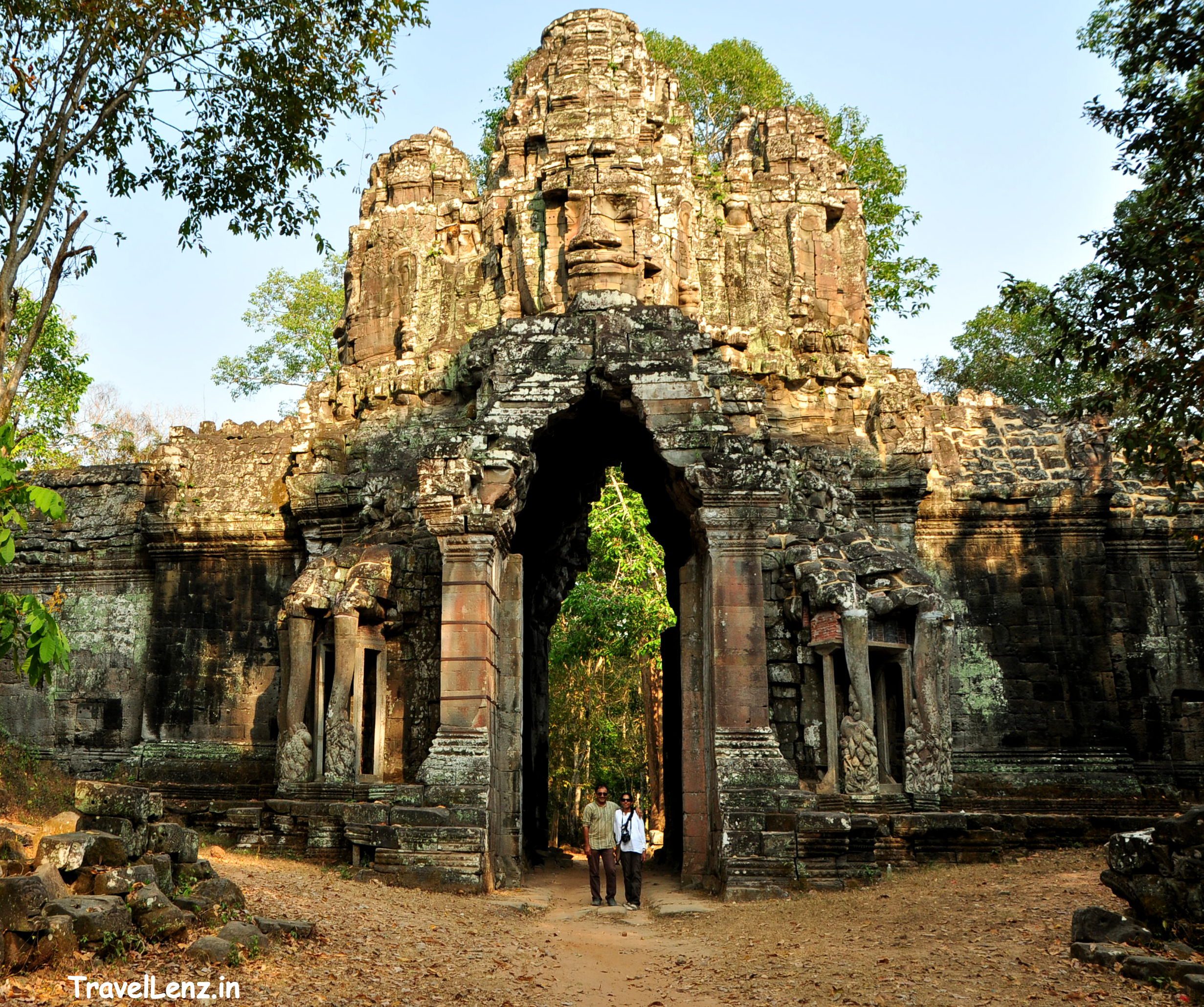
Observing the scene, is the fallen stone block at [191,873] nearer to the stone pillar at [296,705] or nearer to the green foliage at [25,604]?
the green foliage at [25,604]

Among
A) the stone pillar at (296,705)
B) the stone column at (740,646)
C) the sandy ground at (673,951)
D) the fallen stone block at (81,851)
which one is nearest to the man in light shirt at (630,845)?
the sandy ground at (673,951)

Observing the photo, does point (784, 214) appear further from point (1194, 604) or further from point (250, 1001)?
point (250, 1001)

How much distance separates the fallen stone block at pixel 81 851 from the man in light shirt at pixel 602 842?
5418mm

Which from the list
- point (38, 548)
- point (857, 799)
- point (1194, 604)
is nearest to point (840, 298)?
point (1194, 604)

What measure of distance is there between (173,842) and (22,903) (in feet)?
6.01

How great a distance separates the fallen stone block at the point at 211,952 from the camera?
7.36 meters

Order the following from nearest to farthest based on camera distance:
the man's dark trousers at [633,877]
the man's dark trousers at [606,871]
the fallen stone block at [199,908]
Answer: the fallen stone block at [199,908] → the man's dark trousers at [633,877] → the man's dark trousers at [606,871]

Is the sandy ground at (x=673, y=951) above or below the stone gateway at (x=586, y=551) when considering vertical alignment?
below

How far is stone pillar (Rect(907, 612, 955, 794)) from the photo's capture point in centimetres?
1299

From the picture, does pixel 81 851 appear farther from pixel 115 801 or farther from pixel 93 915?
pixel 115 801

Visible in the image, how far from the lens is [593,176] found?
52.2ft

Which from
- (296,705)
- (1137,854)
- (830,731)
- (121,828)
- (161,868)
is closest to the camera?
(161,868)

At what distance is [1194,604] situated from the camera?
16.4 m

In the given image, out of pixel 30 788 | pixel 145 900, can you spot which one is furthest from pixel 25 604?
pixel 30 788
